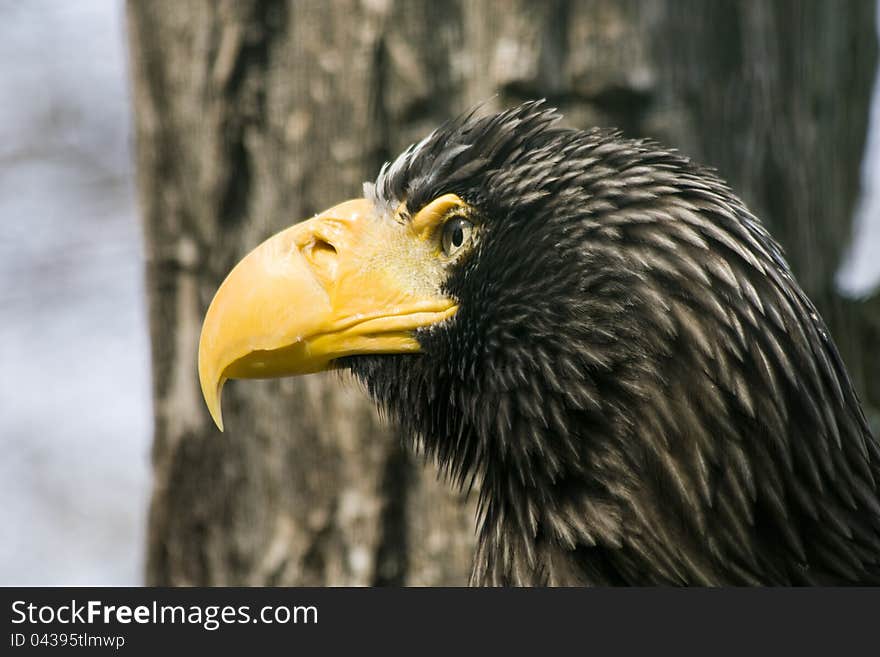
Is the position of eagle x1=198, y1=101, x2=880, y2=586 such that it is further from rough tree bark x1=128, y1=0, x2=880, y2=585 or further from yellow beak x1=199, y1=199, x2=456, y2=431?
rough tree bark x1=128, y1=0, x2=880, y2=585

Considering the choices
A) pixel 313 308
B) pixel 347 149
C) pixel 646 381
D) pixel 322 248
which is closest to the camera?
pixel 646 381

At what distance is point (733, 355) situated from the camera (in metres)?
2.77

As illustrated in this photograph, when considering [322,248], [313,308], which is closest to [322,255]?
[322,248]

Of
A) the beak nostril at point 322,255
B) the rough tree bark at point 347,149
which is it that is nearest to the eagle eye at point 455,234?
the beak nostril at point 322,255

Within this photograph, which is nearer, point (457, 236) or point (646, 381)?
point (646, 381)

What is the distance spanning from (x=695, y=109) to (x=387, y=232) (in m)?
1.83

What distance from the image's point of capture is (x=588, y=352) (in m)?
2.83

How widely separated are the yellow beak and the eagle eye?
0.06 meters

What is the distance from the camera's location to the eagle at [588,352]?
9.11 ft

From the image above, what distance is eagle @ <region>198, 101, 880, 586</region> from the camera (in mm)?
2777

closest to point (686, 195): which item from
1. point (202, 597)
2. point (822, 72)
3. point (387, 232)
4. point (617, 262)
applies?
point (617, 262)

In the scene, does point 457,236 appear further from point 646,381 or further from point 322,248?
point 646,381

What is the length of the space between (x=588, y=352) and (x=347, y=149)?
2039 millimetres

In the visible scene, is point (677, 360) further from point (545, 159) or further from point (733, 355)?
point (545, 159)
